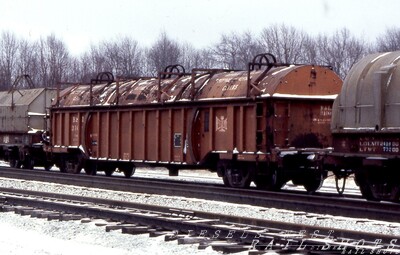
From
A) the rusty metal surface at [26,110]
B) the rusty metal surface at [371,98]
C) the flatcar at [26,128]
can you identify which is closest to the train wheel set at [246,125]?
the rusty metal surface at [371,98]

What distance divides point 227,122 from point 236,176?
5.27 ft

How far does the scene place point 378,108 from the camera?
17.6 metres

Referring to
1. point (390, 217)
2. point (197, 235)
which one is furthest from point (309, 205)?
point (197, 235)

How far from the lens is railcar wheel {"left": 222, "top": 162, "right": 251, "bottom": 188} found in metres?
23.0

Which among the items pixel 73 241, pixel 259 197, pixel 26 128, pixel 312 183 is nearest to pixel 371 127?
pixel 259 197

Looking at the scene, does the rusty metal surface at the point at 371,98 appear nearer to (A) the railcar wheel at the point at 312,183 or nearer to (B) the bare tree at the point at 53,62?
(A) the railcar wheel at the point at 312,183

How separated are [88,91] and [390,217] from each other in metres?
18.8

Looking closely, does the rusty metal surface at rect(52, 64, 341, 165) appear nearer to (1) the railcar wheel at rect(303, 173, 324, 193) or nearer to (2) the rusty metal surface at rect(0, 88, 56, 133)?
(1) the railcar wheel at rect(303, 173, 324, 193)

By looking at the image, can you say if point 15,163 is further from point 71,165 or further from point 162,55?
point 162,55

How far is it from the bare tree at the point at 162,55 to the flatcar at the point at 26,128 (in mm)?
58560

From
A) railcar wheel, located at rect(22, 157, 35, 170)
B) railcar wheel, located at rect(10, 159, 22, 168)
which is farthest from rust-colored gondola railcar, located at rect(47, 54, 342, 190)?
railcar wheel, located at rect(10, 159, 22, 168)

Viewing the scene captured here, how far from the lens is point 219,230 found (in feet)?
42.8

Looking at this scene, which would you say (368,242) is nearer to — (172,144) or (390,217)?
(390,217)

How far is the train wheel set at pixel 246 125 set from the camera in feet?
59.1
